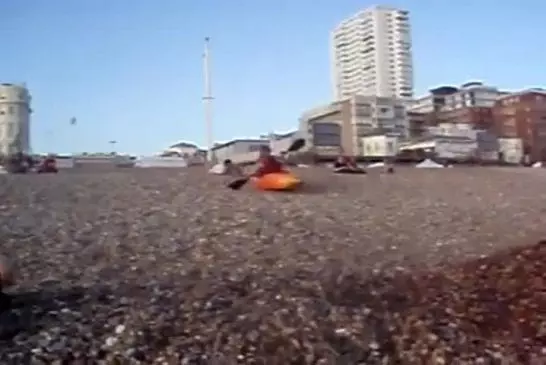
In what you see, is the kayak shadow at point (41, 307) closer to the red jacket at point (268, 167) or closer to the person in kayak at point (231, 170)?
the red jacket at point (268, 167)

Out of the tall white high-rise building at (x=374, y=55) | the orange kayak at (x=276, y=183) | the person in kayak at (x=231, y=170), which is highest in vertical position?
the tall white high-rise building at (x=374, y=55)

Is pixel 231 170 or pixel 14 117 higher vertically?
pixel 14 117

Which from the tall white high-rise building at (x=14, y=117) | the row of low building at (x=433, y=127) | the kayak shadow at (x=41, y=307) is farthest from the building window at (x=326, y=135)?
the kayak shadow at (x=41, y=307)

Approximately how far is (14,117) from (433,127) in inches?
1585

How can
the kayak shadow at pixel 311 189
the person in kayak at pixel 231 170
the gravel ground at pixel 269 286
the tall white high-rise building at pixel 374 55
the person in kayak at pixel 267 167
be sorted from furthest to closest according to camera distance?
the tall white high-rise building at pixel 374 55, the person in kayak at pixel 231 170, the person in kayak at pixel 267 167, the kayak shadow at pixel 311 189, the gravel ground at pixel 269 286

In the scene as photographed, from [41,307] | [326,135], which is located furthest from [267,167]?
[326,135]

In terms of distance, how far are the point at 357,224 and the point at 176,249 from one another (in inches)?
124

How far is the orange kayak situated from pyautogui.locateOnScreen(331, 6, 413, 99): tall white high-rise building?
8167cm

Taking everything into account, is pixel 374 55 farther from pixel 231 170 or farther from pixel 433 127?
pixel 231 170

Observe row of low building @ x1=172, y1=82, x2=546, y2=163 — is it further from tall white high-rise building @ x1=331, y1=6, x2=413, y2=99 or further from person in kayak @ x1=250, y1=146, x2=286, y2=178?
person in kayak @ x1=250, y1=146, x2=286, y2=178

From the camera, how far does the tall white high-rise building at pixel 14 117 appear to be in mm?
44500

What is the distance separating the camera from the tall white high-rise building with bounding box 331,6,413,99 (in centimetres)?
9850

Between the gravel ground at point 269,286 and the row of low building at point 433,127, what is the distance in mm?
25582

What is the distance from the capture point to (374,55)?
9900 cm
